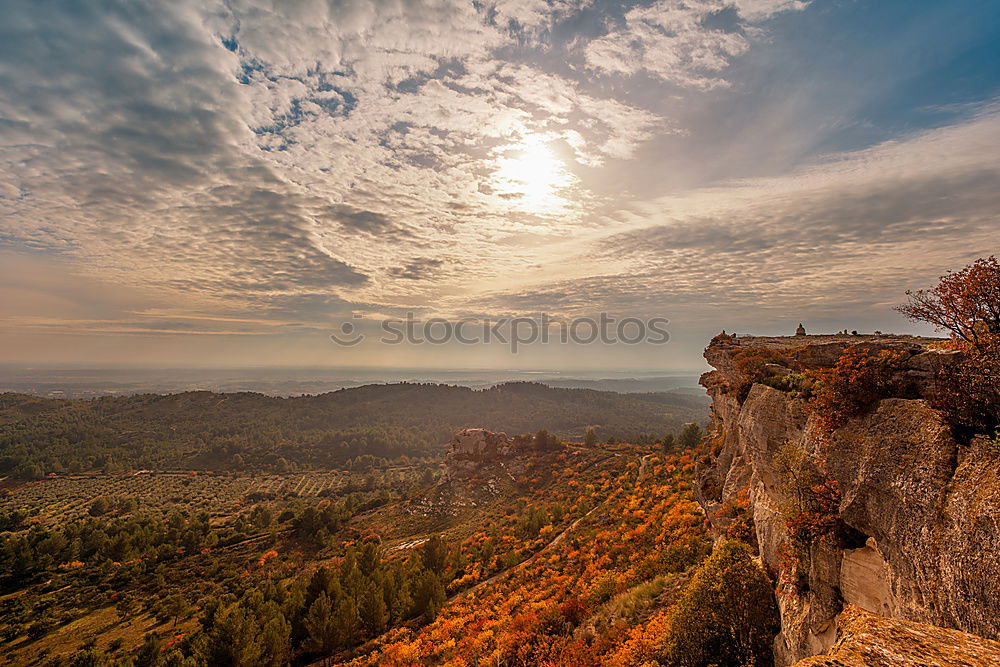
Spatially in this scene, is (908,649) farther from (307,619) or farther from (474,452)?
(474,452)

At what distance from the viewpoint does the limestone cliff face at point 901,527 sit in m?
5.48

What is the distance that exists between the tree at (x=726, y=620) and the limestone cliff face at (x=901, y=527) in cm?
86

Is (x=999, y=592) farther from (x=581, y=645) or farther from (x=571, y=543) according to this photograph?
(x=571, y=543)

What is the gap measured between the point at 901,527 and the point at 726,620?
738cm

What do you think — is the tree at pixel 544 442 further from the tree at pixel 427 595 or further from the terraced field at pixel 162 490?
the terraced field at pixel 162 490

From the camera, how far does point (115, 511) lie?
114438 millimetres

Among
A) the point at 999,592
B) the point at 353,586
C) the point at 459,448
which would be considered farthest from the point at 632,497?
the point at 459,448

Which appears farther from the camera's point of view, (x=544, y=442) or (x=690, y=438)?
(x=544, y=442)

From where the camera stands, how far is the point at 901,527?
691 cm

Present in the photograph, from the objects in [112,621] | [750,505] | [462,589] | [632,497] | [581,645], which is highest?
[750,505]

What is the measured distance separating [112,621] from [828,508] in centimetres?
8342

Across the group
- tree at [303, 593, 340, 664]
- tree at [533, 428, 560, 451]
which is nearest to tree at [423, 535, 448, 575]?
tree at [303, 593, 340, 664]

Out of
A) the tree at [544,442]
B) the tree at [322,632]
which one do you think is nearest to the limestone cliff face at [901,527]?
the tree at [322,632]

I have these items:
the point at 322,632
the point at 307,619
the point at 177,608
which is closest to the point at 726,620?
the point at 322,632
